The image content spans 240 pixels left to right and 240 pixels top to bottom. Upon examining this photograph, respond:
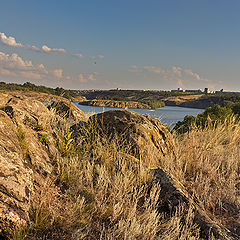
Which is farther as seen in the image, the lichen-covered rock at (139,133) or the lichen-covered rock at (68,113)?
the lichen-covered rock at (68,113)

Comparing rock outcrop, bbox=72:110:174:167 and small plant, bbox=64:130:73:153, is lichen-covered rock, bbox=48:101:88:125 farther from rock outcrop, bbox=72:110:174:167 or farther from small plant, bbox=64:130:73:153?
small plant, bbox=64:130:73:153

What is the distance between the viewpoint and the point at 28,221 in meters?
1.78

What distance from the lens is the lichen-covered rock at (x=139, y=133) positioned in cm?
373

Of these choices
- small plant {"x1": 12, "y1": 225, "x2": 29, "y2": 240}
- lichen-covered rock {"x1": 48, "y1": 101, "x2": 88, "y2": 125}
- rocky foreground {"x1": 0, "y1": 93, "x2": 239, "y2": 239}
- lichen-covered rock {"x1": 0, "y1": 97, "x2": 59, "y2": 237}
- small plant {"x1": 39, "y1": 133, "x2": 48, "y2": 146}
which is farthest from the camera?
lichen-covered rock {"x1": 48, "y1": 101, "x2": 88, "y2": 125}

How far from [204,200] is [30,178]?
260 cm

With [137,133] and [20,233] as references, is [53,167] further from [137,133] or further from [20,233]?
[137,133]

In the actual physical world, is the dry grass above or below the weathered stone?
below

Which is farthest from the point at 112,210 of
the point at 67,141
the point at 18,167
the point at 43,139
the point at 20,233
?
the point at 43,139

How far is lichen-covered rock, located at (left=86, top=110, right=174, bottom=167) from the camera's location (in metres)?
3.73

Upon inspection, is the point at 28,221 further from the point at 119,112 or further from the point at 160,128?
the point at 160,128

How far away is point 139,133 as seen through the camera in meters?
3.91

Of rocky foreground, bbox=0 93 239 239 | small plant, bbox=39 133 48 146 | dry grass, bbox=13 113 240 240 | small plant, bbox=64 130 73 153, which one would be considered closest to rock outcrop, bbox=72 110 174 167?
rocky foreground, bbox=0 93 239 239

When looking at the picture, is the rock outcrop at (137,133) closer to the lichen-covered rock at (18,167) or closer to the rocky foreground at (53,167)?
the rocky foreground at (53,167)

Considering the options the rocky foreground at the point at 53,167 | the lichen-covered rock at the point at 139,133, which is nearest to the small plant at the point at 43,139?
the rocky foreground at the point at 53,167
